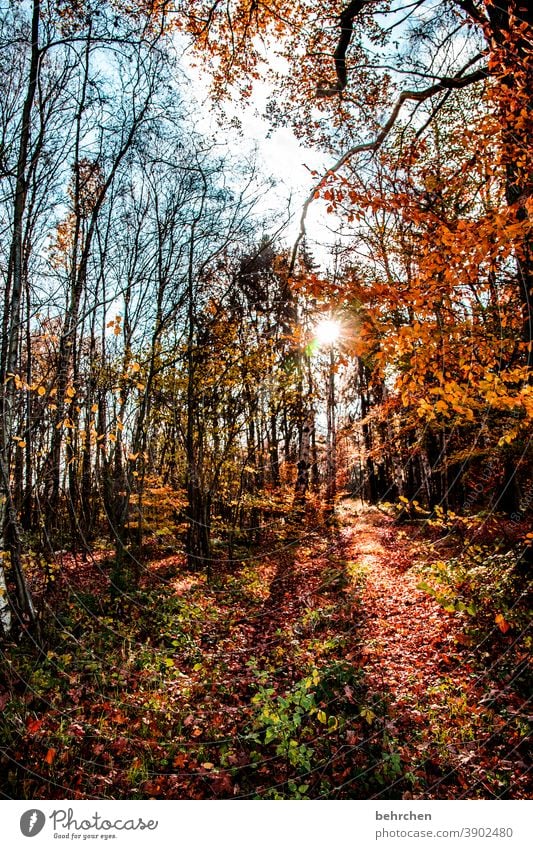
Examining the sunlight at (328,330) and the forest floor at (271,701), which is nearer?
the forest floor at (271,701)

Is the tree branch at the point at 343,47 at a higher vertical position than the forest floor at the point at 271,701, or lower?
higher

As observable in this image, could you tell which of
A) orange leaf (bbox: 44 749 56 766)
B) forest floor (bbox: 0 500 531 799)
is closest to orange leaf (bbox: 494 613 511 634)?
forest floor (bbox: 0 500 531 799)

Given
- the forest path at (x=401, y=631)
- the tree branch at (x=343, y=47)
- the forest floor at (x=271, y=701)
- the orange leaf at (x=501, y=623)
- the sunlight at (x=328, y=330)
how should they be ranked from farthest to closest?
the tree branch at (x=343, y=47)
the forest path at (x=401, y=631)
the sunlight at (x=328, y=330)
the forest floor at (x=271, y=701)
the orange leaf at (x=501, y=623)

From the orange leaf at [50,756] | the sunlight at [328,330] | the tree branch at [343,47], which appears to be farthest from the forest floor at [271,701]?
the tree branch at [343,47]

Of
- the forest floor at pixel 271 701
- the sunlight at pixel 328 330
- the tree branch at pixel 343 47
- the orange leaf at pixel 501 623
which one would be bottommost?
the forest floor at pixel 271 701

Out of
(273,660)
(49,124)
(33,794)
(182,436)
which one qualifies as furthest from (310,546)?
(49,124)

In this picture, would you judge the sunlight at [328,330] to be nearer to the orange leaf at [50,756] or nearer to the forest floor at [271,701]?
the forest floor at [271,701]

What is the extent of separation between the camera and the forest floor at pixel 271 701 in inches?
115

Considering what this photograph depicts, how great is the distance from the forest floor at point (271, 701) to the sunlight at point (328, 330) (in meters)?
2.26

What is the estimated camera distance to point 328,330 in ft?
12.6

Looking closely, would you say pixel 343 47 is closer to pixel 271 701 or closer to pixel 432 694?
pixel 432 694

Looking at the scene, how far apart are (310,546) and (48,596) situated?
6.00 meters

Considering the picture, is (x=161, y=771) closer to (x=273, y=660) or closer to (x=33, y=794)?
(x=33, y=794)

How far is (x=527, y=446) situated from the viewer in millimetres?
6367
